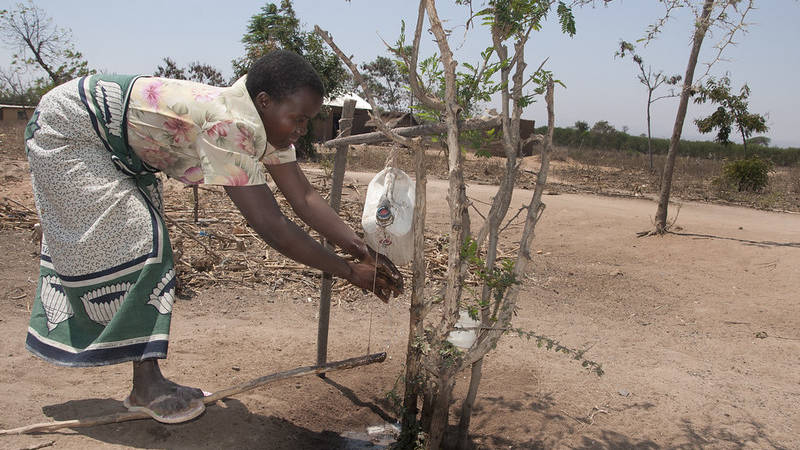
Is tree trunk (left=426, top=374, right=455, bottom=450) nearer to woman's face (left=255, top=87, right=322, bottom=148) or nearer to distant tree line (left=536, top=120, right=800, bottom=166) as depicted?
woman's face (left=255, top=87, right=322, bottom=148)

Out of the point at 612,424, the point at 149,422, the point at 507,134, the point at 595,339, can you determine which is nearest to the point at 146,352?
the point at 149,422

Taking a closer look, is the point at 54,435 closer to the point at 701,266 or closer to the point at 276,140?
the point at 276,140

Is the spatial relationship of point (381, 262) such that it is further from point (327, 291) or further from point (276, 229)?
point (327, 291)

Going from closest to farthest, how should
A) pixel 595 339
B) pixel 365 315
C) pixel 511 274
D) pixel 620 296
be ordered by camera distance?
1. pixel 511 274
2. pixel 595 339
3. pixel 365 315
4. pixel 620 296

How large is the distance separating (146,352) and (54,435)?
50 centimetres

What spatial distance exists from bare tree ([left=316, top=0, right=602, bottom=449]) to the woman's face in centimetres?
25

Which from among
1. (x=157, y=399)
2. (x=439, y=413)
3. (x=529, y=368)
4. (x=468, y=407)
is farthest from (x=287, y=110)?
(x=529, y=368)

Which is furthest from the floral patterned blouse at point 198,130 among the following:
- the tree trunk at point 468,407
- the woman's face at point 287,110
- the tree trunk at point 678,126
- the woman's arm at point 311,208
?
the tree trunk at point 678,126

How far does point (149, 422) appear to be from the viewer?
2.46 m

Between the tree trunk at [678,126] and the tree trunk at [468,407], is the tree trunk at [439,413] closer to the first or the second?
the tree trunk at [468,407]

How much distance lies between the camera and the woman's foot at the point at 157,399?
2307mm

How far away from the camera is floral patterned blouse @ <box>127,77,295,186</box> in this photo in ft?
6.80

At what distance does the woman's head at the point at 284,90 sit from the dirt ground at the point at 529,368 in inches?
53.1

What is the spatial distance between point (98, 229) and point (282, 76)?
879mm
